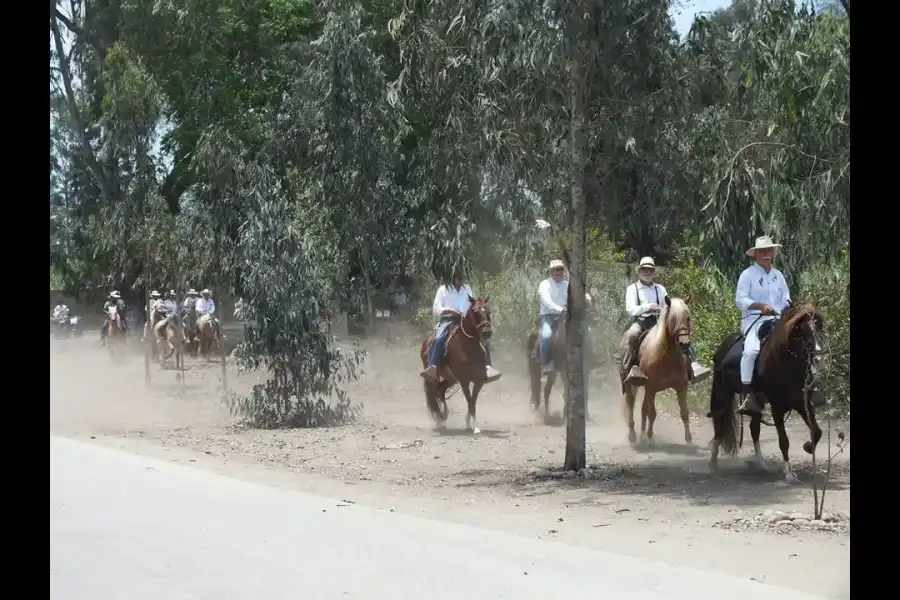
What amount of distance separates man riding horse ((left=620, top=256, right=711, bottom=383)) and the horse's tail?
70.8 inches

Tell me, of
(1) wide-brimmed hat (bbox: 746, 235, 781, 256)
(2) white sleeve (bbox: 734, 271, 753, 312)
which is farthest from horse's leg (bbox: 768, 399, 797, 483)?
(1) wide-brimmed hat (bbox: 746, 235, 781, 256)

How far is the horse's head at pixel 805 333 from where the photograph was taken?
11.1 metres

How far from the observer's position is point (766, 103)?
1127cm

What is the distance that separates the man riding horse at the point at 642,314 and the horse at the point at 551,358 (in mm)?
2436

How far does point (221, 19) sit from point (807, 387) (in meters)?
22.5

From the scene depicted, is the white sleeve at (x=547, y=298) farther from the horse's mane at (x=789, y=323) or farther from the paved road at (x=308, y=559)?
the paved road at (x=308, y=559)

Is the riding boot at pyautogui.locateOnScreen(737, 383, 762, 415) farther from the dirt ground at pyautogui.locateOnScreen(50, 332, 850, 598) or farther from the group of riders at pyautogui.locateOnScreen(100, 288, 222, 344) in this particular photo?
the group of riders at pyautogui.locateOnScreen(100, 288, 222, 344)

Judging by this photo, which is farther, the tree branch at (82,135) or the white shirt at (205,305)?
the white shirt at (205,305)

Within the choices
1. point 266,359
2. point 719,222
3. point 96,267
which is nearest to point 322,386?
point 266,359

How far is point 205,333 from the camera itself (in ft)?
98.6

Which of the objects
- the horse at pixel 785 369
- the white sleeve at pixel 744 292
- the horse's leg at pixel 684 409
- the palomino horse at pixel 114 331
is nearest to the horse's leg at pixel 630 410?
the horse's leg at pixel 684 409

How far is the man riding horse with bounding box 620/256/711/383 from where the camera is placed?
1459cm
